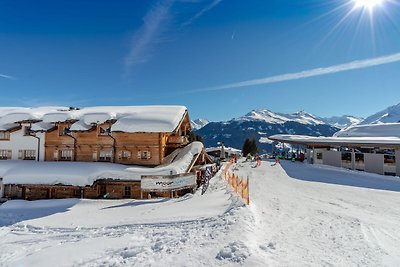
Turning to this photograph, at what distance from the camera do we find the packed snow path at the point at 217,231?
26.4ft

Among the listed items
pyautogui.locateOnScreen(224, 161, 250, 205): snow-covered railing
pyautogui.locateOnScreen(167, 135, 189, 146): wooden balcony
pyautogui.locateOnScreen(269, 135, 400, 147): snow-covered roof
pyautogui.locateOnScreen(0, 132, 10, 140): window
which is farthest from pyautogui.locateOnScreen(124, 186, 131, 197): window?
pyautogui.locateOnScreen(269, 135, 400, 147): snow-covered roof

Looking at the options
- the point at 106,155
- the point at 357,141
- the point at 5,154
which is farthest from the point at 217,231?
the point at 357,141

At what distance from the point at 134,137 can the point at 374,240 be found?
2102 cm

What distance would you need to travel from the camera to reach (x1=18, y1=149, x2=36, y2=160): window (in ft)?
89.4

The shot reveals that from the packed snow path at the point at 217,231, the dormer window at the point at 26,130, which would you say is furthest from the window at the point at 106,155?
the dormer window at the point at 26,130

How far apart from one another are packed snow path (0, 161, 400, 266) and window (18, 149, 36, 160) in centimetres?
791

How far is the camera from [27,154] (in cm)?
2738


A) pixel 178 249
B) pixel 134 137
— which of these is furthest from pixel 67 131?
pixel 178 249

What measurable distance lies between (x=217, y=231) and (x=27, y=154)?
1002 inches

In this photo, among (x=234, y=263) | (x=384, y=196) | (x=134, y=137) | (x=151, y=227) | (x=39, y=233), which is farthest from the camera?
(x=134, y=137)

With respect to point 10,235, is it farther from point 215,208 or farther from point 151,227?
point 215,208

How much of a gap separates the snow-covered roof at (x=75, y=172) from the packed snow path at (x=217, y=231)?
261 cm

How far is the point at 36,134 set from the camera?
89.3 ft

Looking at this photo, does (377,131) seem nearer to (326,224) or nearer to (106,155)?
(326,224)
